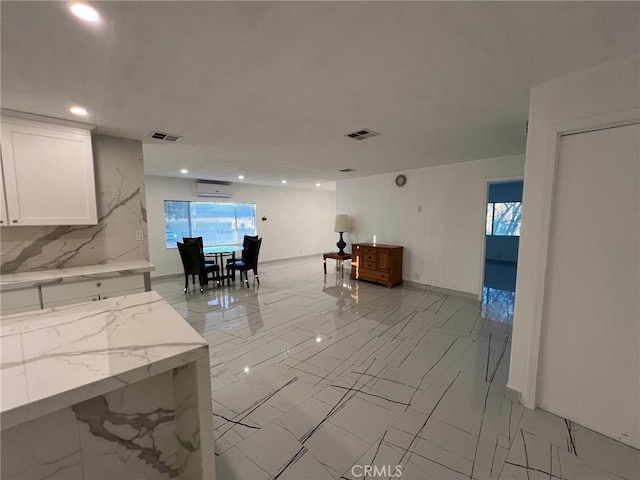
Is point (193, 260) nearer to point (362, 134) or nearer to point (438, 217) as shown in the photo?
point (362, 134)

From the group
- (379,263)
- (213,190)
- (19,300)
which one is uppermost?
(213,190)

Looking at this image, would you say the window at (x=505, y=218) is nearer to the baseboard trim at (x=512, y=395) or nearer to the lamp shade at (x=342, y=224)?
the lamp shade at (x=342, y=224)

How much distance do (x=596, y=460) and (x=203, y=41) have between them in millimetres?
3254

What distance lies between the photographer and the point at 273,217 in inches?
314

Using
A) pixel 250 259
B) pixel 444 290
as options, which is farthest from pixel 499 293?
pixel 250 259

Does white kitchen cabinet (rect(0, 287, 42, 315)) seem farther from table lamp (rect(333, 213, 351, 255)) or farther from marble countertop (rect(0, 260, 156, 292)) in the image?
table lamp (rect(333, 213, 351, 255))

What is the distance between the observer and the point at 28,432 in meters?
0.91

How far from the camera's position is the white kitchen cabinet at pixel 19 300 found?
2.10 m

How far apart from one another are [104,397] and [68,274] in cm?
198

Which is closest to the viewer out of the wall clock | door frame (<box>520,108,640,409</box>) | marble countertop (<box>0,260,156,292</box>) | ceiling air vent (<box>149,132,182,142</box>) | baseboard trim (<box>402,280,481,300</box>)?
door frame (<box>520,108,640,409</box>)

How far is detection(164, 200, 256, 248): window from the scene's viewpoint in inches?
246

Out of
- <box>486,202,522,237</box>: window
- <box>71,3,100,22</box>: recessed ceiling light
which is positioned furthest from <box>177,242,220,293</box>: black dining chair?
<box>486,202,522,237</box>: window

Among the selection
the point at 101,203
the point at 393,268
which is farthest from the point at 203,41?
the point at 393,268

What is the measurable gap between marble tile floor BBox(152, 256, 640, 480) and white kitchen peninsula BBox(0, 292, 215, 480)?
55 cm
